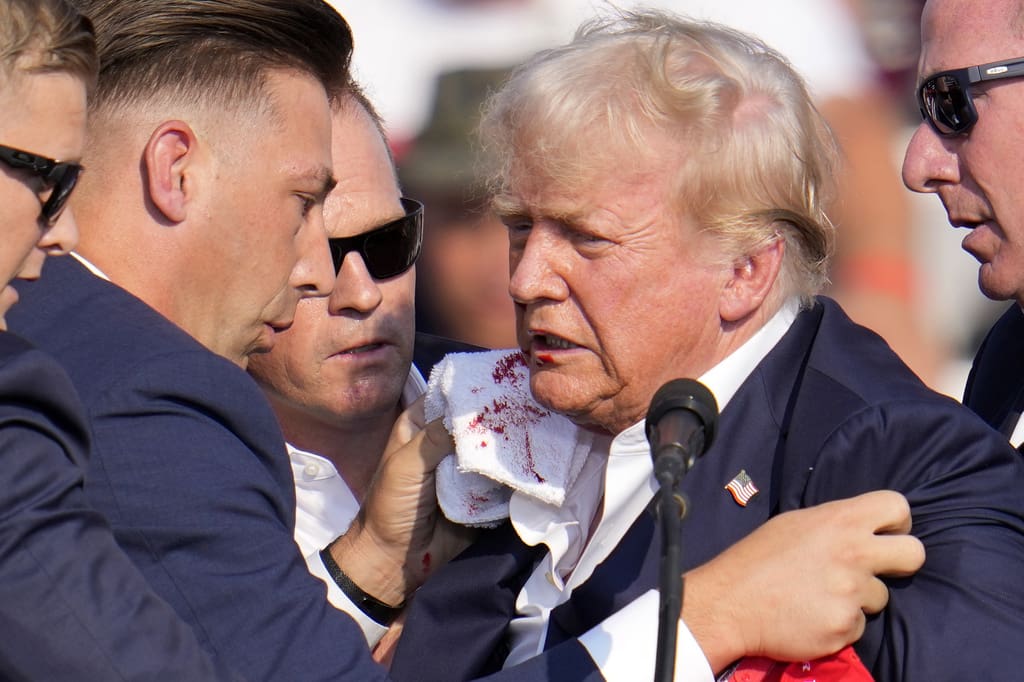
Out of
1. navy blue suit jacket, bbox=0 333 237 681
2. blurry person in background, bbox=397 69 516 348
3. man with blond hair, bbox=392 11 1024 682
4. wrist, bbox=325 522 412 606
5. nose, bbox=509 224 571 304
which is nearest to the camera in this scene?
navy blue suit jacket, bbox=0 333 237 681

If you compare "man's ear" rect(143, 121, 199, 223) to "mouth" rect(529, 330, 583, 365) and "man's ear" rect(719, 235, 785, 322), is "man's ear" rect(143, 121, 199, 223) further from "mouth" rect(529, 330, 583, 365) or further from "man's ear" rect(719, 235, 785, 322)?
"man's ear" rect(719, 235, 785, 322)

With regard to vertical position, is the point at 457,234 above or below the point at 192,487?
below

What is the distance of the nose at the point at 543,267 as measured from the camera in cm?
276

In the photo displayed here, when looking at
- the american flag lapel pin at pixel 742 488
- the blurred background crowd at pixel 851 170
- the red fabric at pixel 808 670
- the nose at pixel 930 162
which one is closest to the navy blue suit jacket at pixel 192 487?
the red fabric at pixel 808 670

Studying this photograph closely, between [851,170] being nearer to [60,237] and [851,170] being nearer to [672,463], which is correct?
[672,463]

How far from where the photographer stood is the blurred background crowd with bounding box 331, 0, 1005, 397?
→ 4312mm

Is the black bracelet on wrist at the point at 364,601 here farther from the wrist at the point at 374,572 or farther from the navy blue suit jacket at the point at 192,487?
the navy blue suit jacket at the point at 192,487

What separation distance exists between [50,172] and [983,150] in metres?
1.77

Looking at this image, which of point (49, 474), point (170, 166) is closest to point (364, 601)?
point (170, 166)

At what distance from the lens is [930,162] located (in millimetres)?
2955

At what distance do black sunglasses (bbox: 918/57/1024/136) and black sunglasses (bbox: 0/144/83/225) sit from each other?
5.49 ft

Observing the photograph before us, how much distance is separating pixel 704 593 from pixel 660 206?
73 cm

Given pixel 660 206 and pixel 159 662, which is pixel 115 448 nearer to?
pixel 159 662

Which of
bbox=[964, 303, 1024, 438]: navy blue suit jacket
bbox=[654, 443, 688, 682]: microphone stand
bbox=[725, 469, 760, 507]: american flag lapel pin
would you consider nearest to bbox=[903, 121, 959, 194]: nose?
bbox=[964, 303, 1024, 438]: navy blue suit jacket
